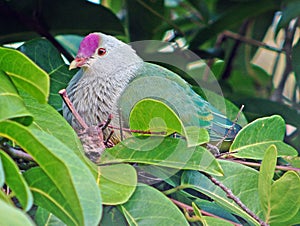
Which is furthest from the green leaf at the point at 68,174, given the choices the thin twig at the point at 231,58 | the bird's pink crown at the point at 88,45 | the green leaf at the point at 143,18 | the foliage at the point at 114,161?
the thin twig at the point at 231,58

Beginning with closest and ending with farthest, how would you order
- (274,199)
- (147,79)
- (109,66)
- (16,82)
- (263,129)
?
(16,82) → (274,199) → (263,129) → (147,79) → (109,66)

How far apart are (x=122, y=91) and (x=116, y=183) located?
88 cm

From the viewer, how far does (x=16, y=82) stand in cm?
109

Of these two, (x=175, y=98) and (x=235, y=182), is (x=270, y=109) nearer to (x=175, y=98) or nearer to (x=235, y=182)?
(x=175, y=98)

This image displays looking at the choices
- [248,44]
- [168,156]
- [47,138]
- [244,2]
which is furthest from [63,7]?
[47,138]

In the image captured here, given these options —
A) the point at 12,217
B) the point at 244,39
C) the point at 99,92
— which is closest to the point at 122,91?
the point at 99,92

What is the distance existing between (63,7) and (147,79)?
62 cm

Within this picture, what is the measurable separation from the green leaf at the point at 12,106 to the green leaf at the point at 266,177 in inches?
20.7

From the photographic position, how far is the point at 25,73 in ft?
3.43

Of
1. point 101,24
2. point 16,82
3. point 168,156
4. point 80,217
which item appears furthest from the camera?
point 101,24

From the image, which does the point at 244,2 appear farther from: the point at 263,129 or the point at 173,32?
the point at 263,129

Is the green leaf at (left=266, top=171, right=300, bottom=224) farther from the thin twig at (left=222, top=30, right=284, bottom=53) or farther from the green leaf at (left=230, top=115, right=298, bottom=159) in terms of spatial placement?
the thin twig at (left=222, top=30, right=284, bottom=53)

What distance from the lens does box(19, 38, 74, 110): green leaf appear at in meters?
1.81

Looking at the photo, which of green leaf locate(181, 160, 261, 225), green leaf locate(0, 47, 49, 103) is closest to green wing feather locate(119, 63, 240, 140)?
green leaf locate(181, 160, 261, 225)
